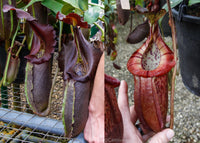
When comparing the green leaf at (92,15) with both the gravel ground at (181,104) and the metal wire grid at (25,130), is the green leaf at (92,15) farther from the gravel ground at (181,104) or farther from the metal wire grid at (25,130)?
the metal wire grid at (25,130)

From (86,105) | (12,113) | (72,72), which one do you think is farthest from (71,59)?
(12,113)

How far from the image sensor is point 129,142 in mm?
417

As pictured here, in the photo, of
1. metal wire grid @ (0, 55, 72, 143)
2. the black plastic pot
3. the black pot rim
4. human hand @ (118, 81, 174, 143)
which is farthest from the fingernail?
metal wire grid @ (0, 55, 72, 143)

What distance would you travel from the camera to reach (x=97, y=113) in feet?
1.77

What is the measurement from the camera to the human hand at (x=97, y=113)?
520 mm

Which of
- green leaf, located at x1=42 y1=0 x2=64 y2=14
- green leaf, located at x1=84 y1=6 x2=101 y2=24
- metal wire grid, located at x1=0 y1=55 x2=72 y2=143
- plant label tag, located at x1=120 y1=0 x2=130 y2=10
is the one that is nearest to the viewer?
plant label tag, located at x1=120 y1=0 x2=130 y2=10

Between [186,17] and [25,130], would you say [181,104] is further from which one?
[25,130]

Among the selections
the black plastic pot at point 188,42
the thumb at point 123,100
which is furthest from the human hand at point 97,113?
the black plastic pot at point 188,42

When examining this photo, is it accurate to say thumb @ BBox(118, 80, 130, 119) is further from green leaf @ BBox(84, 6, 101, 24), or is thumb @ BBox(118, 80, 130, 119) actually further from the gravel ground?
green leaf @ BBox(84, 6, 101, 24)

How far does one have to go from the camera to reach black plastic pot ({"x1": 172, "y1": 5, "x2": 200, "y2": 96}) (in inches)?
15.7

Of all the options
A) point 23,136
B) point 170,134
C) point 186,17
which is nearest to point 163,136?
point 170,134

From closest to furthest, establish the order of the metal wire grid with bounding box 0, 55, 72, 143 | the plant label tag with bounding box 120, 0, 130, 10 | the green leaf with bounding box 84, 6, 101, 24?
the plant label tag with bounding box 120, 0, 130, 10 → the green leaf with bounding box 84, 6, 101, 24 → the metal wire grid with bounding box 0, 55, 72, 143

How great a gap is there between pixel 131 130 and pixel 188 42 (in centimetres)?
23

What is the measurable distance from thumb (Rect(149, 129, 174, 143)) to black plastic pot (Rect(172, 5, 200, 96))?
12 centimetres
